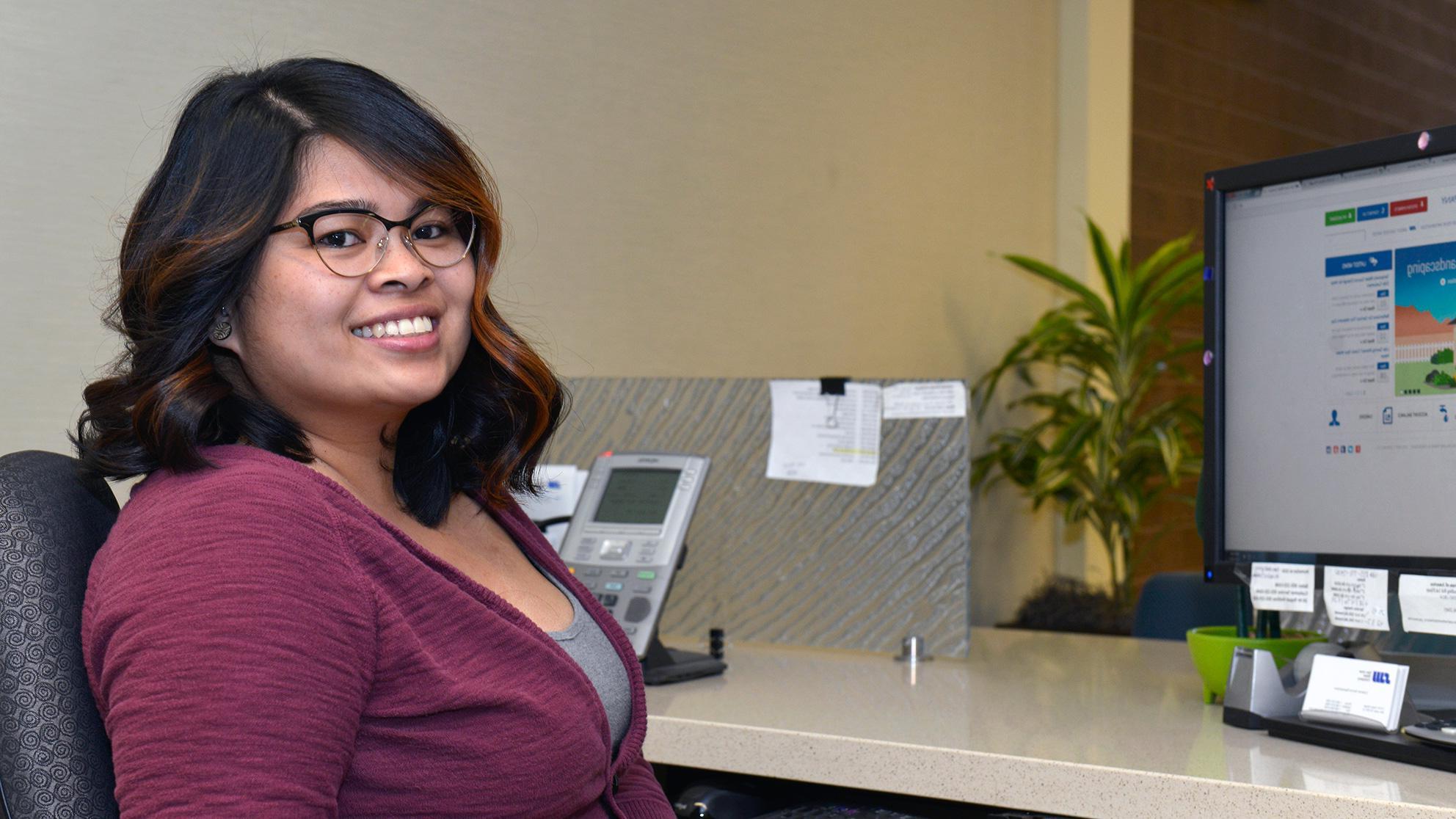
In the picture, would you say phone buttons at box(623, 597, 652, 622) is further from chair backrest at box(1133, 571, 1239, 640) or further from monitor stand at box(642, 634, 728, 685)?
chair backrest at box(1133, 571, 1239, 640)

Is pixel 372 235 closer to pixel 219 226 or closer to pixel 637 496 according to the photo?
pixel 219 226

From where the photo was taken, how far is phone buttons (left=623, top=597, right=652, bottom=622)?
159 centimetres

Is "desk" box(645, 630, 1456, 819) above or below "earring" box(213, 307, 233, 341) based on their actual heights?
below

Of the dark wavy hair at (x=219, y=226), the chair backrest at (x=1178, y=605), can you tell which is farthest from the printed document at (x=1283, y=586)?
the chair backrest at (x=1178, y=605)

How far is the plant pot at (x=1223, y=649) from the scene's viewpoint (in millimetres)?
1356

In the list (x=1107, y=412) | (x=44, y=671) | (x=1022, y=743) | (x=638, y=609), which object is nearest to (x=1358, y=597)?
(x=1022, y=743)

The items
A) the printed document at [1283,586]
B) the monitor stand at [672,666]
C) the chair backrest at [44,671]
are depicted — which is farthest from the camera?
the monitor stand at [672,666]

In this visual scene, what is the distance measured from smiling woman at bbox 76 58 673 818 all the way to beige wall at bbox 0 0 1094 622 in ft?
2.59

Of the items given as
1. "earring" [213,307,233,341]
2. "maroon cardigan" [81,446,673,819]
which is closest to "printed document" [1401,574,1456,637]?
"maroon cardigan" [81,446,673,819]

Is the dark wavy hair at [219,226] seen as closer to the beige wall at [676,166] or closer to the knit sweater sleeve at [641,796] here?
the knit sweater sleeve at [641,796]

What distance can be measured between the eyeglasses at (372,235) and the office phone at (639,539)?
0.66 meters

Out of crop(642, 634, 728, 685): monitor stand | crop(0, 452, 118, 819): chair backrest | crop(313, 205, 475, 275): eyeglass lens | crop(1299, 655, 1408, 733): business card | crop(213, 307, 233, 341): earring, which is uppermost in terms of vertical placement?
crop(313, 205, 475, 275): eyeglass lens

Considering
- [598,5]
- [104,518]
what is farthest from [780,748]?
[598,5]

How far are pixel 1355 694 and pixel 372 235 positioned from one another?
92cm
